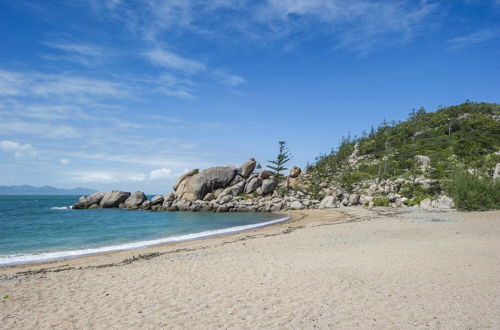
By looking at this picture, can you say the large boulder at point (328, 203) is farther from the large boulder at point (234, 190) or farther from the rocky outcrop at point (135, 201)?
the rocky outcrop at point (135, 201)

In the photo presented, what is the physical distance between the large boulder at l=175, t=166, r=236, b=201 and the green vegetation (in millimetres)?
18347

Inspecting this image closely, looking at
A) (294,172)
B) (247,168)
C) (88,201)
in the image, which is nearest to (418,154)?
(294,172)

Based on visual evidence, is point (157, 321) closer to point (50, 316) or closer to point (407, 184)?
point (50, 316)

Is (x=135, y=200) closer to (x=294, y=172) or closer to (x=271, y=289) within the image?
(x=294, y=172)

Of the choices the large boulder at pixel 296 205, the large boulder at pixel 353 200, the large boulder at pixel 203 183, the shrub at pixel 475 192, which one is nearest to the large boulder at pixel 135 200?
the large boulder at pixel 203 183

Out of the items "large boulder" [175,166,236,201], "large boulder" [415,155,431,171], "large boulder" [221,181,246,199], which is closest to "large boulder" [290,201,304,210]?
"large boulder" [221,181,246,199]

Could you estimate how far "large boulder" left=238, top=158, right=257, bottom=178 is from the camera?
71.0 meters

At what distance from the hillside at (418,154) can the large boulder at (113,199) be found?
4021 centimetres

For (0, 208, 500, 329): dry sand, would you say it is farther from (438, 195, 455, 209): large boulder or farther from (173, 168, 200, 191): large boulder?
(173, 168, 200, 191): large boulder

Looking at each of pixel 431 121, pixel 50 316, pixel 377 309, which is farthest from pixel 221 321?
pixel 431 121

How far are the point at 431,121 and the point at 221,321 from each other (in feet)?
405

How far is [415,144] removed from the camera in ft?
308

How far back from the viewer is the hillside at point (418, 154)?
5856 cm

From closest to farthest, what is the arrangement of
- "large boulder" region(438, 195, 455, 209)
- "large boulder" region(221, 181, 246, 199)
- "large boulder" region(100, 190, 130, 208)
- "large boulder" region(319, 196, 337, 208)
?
"large boulder" region(438, 195, 455, 209) < "large boulder" region(319, 196, 337, 208) < "large boulder" region(221, 181, 246, 199) < "large boulder" region(100, 190, 130, 208)
